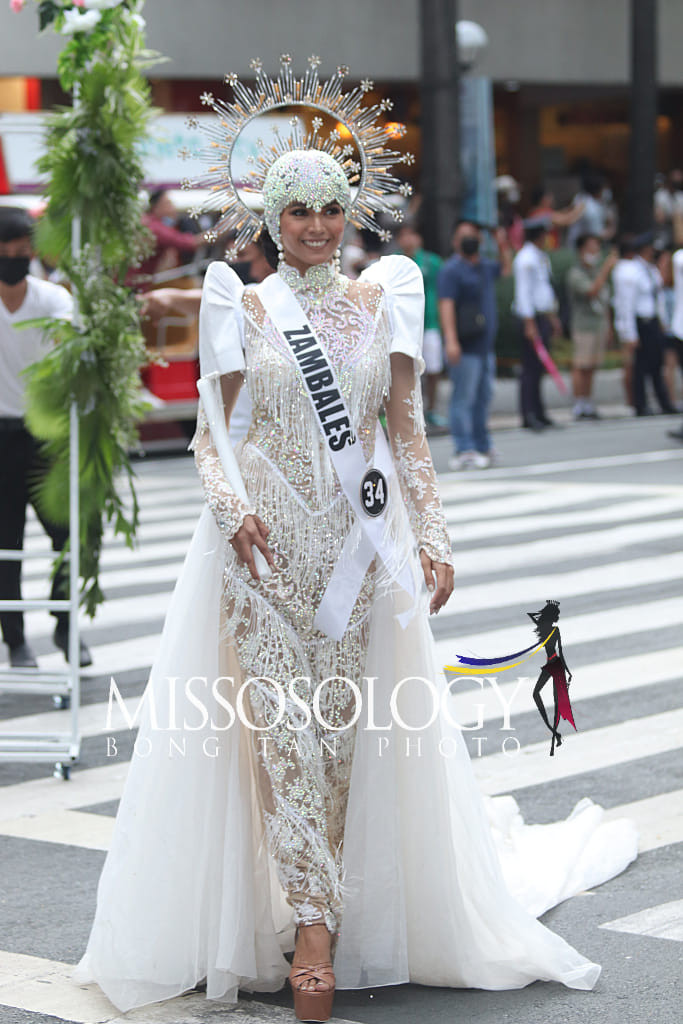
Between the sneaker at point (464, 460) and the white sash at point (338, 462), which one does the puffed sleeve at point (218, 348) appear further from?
the sneaker at point (464, 460)

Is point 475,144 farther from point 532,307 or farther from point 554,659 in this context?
point 554,659

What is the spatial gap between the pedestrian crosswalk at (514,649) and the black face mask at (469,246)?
1978 mm

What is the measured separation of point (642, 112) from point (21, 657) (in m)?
17.6

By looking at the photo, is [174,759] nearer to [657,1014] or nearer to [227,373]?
[227,373]

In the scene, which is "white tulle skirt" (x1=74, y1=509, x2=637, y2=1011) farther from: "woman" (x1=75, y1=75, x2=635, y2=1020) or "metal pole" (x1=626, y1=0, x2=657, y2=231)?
"metal pole" (x1=626, y1=0, x2=657, y2=231)

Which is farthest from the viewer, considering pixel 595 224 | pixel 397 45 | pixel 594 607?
pixel 397 45

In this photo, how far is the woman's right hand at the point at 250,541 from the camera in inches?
158

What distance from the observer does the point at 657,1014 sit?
3826 millimetres

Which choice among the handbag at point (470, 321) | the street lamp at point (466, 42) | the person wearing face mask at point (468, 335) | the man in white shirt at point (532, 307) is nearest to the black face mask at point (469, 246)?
the person wearing face mask at point (468, 335)

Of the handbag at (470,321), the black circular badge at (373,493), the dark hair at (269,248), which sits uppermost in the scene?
the dark hair at (269,248)

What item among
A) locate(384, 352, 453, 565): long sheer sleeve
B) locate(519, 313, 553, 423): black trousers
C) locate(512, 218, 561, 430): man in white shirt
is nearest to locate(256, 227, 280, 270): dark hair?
locate(384, 352, 453, 565): long sheer sleeve

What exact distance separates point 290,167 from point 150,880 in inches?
66.8

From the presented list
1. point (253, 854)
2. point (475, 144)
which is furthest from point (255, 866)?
point (475, 144)

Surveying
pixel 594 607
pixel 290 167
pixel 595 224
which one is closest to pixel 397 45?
pixel 595 224
